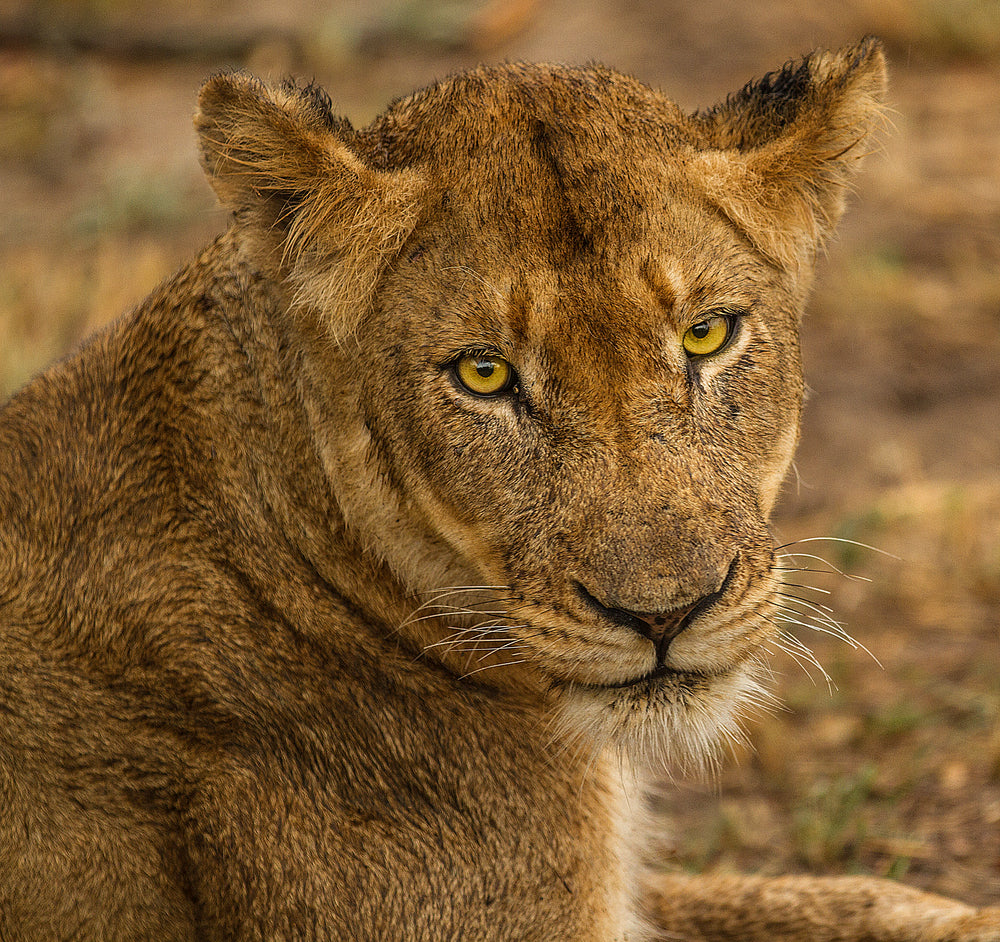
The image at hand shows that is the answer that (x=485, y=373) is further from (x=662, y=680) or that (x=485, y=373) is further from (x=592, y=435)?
(x=662, y=680)

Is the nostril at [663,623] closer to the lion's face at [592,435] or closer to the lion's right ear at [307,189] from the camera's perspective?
the lion's face at [592,435]

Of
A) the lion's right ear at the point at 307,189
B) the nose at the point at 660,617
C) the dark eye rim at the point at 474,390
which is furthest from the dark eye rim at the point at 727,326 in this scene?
the lion's right ear at the point at 307,189

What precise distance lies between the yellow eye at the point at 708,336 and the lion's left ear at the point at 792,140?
0.78 feet

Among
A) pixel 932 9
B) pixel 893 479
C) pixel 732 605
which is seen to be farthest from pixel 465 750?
pixel 932 9

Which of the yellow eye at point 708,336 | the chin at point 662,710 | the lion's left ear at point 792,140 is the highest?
the lion's left ear at point 792,140

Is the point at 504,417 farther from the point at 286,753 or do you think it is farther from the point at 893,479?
the point at 893,479

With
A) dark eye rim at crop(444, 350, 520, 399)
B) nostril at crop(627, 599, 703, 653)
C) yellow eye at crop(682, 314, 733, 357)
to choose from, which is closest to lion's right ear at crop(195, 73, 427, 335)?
dark eye rim at crop(444, 350, 520, 399)

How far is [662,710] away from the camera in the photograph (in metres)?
2.82

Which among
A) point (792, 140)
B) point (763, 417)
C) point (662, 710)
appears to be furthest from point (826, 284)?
point (662, 710)

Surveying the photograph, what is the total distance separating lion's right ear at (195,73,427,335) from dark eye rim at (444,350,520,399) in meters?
0.25

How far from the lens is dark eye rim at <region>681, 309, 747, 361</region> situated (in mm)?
2975

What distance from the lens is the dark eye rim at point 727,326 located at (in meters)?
2.97

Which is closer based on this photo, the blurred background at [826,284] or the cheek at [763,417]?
the cheek at [763,417]

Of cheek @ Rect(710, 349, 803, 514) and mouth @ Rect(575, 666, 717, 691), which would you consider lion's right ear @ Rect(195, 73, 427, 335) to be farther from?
mouth @ Rect(575, 666, 717, 691)
